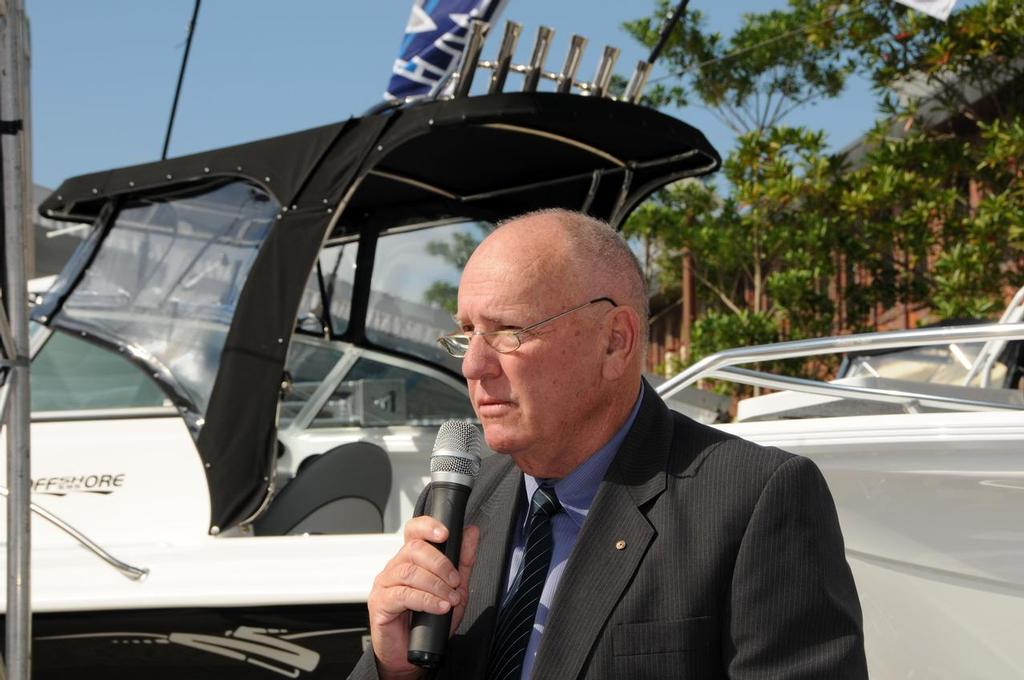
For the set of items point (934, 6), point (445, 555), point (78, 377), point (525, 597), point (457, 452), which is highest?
point (934, 6)

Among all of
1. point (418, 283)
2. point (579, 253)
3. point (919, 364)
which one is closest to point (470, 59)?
point (418, 283)

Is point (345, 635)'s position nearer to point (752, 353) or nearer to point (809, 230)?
point (752, 353)

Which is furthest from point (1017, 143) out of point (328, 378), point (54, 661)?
point (54, 661)

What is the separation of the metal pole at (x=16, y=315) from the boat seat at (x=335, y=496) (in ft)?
4.46

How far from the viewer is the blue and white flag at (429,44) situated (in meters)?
6.16

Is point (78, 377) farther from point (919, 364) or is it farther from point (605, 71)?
point (919, 364)

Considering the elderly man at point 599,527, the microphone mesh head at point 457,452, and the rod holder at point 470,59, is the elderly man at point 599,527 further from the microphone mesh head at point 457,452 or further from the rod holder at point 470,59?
the rod holder at point 470,59

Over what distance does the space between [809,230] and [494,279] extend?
30.9ft

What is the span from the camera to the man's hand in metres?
1.83

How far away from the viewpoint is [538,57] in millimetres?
4402

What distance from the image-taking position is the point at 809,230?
11078 mm

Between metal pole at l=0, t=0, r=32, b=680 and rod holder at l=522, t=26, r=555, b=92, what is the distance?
1932 millimetres

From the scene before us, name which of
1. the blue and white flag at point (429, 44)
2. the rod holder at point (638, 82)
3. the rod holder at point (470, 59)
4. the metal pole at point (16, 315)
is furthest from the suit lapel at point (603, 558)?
the blue and white flag at point (429, 44)

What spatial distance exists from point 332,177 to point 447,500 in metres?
2.48
